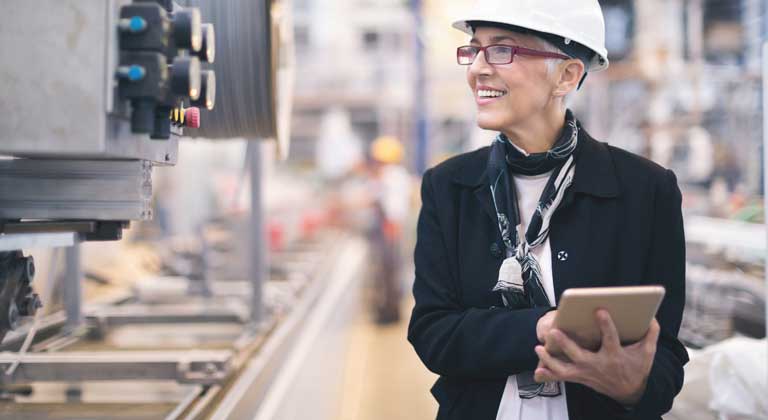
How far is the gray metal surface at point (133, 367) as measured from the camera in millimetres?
2914

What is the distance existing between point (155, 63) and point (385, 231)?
6.32 m

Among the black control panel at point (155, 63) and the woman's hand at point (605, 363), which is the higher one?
the black control panel at point (155, 63)

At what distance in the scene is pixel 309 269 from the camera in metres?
7.35

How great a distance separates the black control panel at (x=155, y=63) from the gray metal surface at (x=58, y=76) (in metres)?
0.03


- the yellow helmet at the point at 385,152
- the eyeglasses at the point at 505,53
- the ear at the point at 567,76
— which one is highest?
the yellow helmet at the point at 385,152

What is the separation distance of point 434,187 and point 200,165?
34.3 ft

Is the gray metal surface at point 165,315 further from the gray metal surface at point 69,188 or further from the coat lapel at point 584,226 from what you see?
the coat lapel at point 584,226

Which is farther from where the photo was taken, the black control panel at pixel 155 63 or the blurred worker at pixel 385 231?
the blurred worker at pixel 385 231

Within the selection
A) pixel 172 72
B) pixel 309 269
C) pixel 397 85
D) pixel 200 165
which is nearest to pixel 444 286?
pixel 172 72

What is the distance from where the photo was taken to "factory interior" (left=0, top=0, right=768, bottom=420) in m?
1.37

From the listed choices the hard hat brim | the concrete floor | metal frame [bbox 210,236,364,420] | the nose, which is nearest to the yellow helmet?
metal frame [bbox 210,236,364,420]

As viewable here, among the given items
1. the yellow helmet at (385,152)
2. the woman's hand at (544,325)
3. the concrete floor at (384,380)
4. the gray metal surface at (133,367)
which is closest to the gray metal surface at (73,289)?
the gray metal surface at (133,367)

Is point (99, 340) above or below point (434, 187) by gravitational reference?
below

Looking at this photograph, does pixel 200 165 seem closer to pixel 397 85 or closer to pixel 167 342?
pixel 167 342
